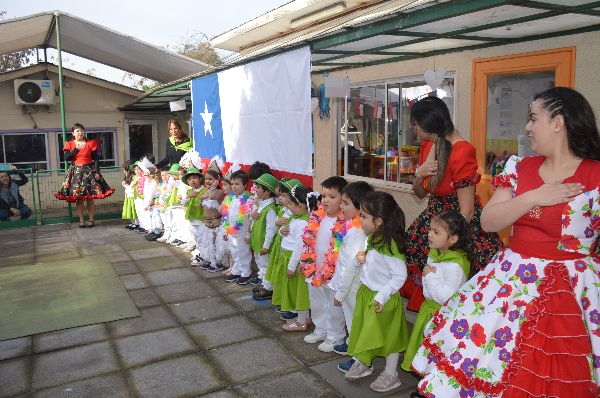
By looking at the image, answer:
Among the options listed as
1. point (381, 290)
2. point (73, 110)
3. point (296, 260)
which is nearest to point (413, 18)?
point (381, 290)

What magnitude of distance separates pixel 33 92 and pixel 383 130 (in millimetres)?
10292

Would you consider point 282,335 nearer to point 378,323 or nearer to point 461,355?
point 378,323

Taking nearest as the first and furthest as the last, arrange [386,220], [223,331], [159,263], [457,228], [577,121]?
[577,121], [457,228], [386,220], [223,331], [159,263]

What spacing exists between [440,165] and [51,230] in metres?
9.21

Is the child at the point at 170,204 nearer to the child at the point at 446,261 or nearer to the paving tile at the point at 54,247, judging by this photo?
the paving tile at the point at 54,247

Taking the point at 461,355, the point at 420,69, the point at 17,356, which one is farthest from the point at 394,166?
the point at 17,356

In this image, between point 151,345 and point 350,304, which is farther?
point 151,345

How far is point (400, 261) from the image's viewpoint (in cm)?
367

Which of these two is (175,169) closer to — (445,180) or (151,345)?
(151,345)

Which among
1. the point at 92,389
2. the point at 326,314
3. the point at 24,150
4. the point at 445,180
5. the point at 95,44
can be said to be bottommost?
the point at 92,389

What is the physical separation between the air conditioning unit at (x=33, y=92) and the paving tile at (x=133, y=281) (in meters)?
8.30

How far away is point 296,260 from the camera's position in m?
4.82

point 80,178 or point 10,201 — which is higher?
point 80,178

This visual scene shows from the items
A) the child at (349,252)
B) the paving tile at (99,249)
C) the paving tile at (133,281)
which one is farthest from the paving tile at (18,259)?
the child at (349,252)
